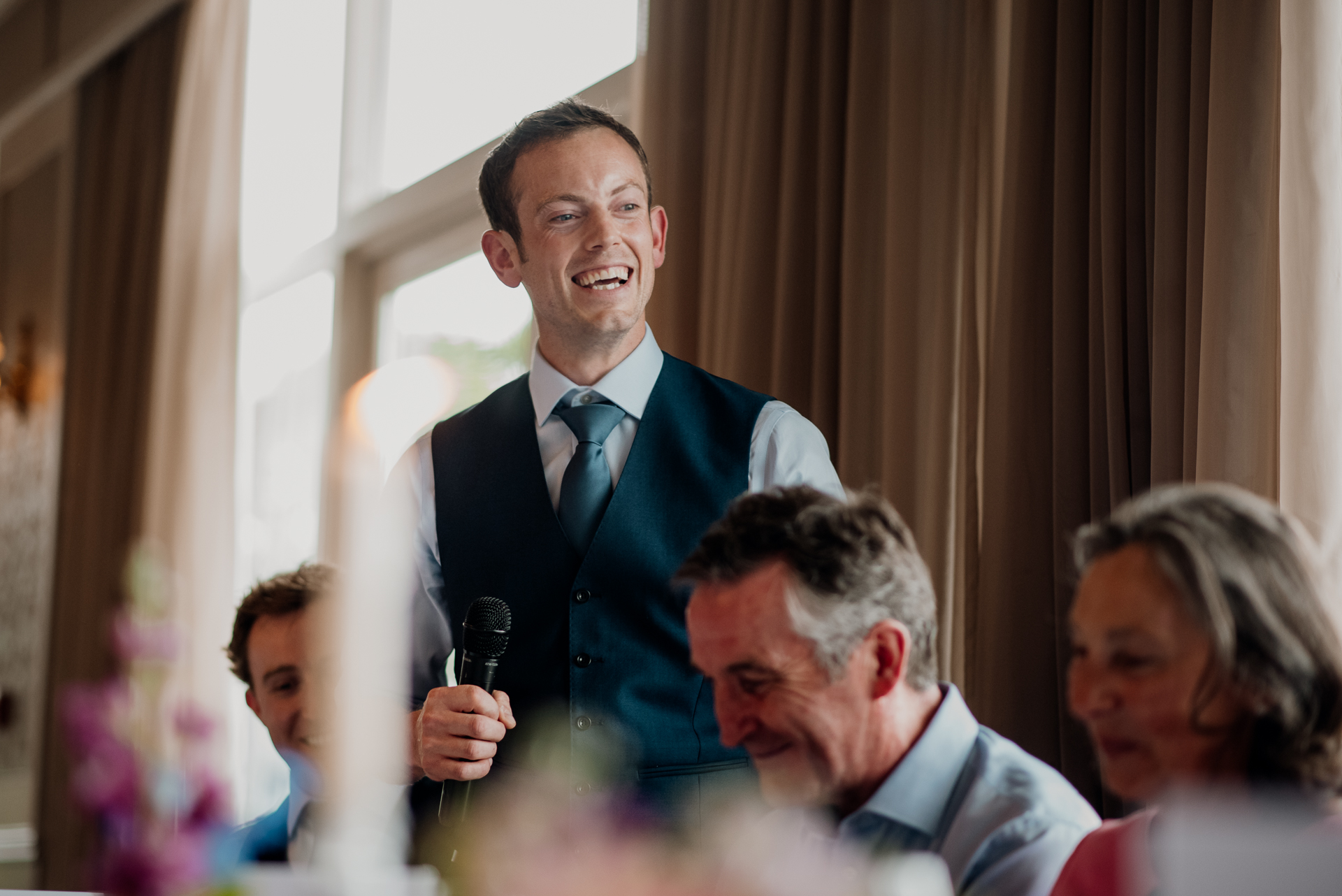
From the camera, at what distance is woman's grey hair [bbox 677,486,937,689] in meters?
1.02

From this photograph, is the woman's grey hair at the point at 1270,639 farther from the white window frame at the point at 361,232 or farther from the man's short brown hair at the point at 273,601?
the white window frame at the point at 361,232

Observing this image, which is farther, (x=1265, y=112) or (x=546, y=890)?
(x=1265, y=112)

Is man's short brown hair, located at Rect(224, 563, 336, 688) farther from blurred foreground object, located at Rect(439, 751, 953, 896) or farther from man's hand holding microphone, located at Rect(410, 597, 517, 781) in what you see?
blurred foreground object, located at Rect(439, 751, 953, 896)

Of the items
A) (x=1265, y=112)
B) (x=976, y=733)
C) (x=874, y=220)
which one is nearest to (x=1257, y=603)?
(x=976, y=733)

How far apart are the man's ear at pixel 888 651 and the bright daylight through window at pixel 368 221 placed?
2054mm

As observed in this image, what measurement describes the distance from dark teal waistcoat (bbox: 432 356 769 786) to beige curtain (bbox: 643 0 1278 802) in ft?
1.30

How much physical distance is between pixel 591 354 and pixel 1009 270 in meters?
0.57

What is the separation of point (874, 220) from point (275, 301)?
282cm

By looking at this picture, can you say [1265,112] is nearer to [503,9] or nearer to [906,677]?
[906,677]

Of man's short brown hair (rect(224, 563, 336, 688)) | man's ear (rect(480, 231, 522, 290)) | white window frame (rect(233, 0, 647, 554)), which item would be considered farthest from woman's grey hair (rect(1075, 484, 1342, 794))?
white window frame (rect(233, 0, 647, 554))

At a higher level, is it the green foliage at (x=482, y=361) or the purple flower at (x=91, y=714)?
the green foliage at (x=482, y=361)

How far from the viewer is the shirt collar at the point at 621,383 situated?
150 cm

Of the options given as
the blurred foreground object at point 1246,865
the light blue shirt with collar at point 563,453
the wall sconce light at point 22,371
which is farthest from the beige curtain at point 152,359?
the blurred foreground object at point 1246,865

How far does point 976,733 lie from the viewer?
1044 millimetres
